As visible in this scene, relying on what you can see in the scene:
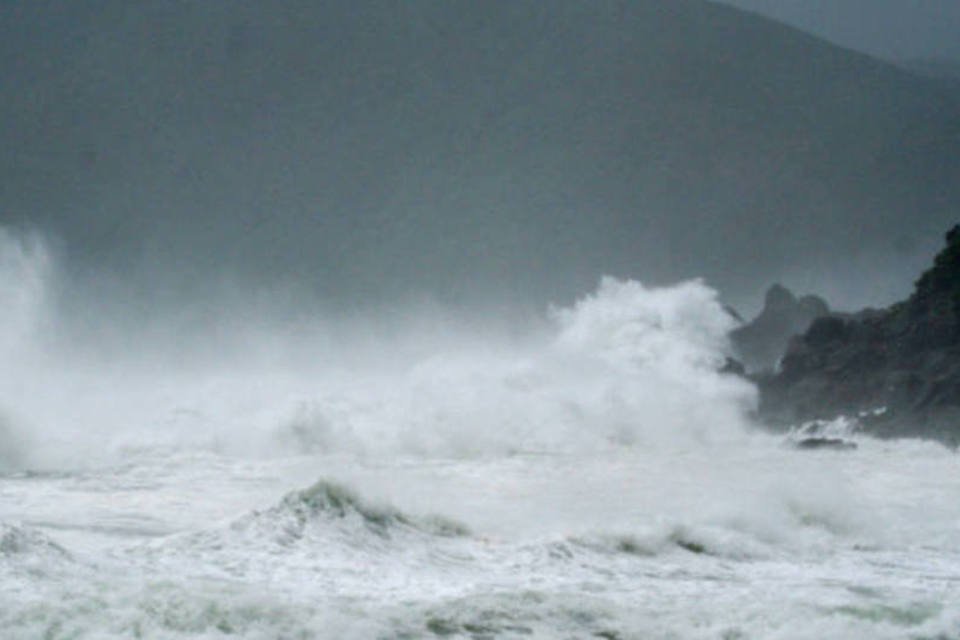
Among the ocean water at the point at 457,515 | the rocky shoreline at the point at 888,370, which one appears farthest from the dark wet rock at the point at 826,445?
the rocky shoreline at the point at 888,370

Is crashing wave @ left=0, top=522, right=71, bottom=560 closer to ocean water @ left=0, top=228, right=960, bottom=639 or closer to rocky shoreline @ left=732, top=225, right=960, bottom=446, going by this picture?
ocean water @ left=0, top=228, right=960, bottom=639

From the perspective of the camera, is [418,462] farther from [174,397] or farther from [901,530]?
[174,397]

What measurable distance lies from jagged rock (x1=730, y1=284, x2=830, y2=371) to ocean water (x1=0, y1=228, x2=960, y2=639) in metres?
11.2

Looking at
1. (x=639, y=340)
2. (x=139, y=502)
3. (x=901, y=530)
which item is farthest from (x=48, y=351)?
(x=901, y=530)

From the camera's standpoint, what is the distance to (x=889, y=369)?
30.9 metres

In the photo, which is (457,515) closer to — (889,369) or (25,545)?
(25,545)

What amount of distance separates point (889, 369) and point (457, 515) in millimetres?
21694

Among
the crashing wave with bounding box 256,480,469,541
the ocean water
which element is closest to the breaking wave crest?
the ocean water

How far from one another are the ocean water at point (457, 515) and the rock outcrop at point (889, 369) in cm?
129

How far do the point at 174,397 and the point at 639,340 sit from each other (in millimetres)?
16421

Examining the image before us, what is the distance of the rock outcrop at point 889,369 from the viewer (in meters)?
27.5

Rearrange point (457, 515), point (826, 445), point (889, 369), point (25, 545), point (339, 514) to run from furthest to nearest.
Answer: point (889, 369), point (826, 445), point (457, 515), point (339, 514), point (25, 545)

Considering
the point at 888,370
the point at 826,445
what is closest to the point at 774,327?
the point at 888,370

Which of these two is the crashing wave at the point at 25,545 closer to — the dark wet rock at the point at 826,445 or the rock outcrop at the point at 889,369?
the dark wet rock at the point at 826,445
